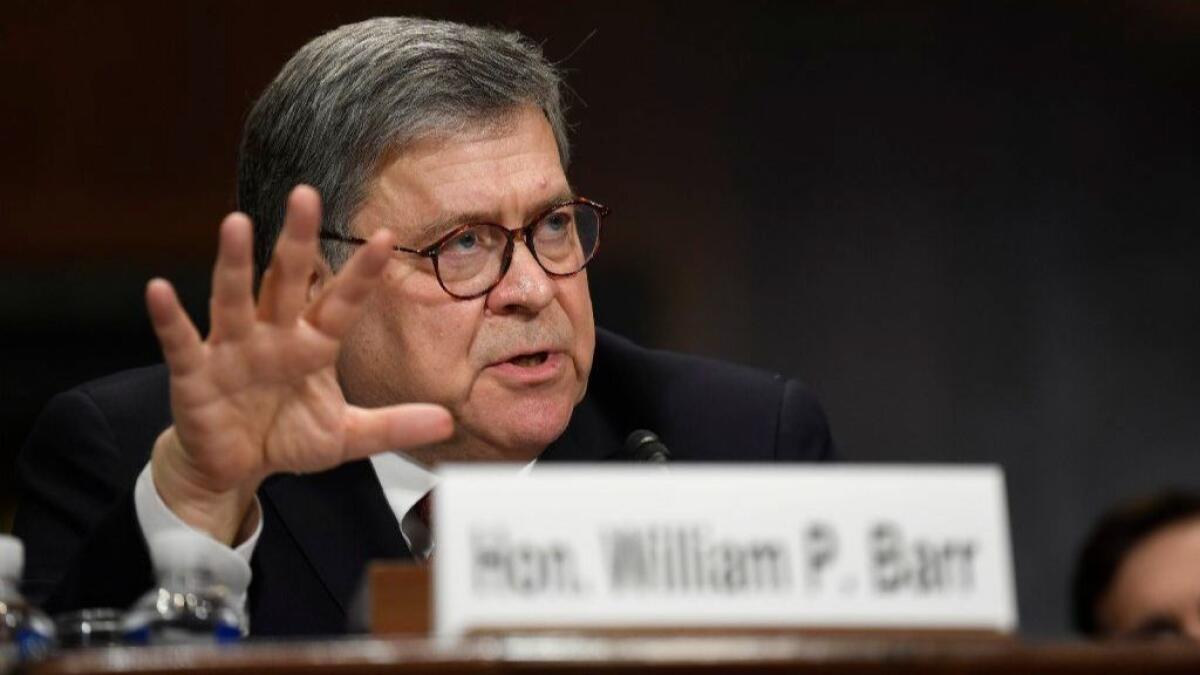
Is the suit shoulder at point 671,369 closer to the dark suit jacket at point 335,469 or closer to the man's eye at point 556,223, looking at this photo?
the dark suit jacket at point 335,469

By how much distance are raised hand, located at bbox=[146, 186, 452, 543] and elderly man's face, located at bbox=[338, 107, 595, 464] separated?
1.70 feet

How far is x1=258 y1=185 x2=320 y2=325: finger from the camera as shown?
1.38 meters

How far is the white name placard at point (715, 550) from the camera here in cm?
98

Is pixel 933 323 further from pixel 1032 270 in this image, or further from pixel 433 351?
pixel 433 351

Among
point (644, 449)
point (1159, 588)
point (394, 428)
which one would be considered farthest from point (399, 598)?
point (1159, 588)

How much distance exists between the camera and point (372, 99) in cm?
206

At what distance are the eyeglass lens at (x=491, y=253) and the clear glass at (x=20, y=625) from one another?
86 centimetres

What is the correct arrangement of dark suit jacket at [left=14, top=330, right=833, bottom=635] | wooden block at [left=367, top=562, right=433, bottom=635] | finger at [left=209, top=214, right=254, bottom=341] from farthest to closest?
dark suit jacket at [left=14, top=330, right=833, bottom=635], finger at [left=209, top=214, right=254, bottom=341], wooden block at [left=367, top=562, right=433, bottom=635]

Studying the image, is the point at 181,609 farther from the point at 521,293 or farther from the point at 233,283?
the point at 521,293

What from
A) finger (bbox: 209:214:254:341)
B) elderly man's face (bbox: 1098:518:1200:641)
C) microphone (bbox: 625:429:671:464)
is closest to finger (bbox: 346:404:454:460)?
finger (bbox: 209:214:254:341)

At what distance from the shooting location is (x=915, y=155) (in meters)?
3.39

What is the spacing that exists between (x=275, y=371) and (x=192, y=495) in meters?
0.16

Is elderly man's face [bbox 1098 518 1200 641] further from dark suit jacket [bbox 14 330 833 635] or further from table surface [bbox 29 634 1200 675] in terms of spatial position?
table surface [bbox 29 634 1200 675]

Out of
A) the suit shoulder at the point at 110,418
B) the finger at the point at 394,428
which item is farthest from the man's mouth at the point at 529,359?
the finger at the point at 394,428
